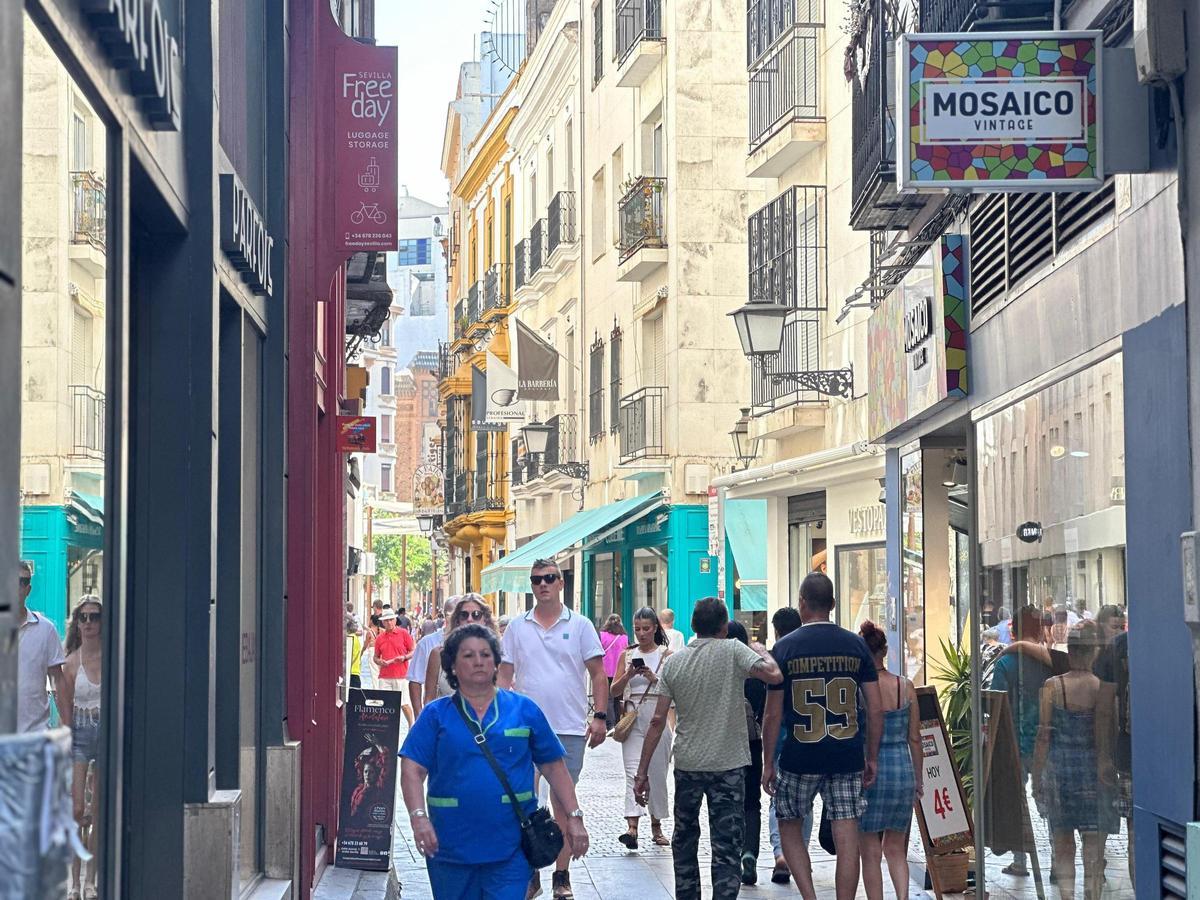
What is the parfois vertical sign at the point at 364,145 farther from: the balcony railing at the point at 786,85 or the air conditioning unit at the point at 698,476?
the air conditioning unit at the point at 698,476

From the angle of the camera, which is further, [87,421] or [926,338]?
[926,338]

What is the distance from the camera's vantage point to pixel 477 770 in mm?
6844

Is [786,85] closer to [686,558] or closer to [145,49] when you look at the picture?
[686,558]

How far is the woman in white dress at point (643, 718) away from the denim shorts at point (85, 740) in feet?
26.1

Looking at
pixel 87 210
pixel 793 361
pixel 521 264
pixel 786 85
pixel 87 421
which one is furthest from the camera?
pixel 521 264

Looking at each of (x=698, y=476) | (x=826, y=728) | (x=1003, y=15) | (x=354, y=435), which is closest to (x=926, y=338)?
(x=1003, y=15)

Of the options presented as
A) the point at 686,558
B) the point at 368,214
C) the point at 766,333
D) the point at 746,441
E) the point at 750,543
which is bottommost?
the point at 686,558

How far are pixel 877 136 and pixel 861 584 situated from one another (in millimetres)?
8849

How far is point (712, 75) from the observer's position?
27.6 m

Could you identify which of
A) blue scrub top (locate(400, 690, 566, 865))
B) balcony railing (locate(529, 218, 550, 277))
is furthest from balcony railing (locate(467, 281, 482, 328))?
blue scrub top (locate(400, 690, 566, 865))

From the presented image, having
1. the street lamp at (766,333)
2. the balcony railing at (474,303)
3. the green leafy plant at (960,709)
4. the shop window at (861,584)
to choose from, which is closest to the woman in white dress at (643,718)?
the green leafy plant at (960,709)

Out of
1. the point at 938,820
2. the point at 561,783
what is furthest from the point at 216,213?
the point at 938,820

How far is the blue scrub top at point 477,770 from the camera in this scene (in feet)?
22.4

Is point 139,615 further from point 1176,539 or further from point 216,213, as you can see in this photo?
point 1176,539
